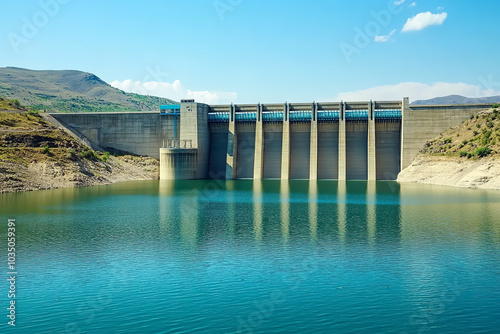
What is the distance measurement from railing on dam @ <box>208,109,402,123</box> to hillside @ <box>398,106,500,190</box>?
29.5ft

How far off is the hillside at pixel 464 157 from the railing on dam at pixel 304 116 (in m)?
9.00

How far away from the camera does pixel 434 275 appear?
85.9 ft

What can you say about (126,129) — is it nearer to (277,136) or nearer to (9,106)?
(9,106)

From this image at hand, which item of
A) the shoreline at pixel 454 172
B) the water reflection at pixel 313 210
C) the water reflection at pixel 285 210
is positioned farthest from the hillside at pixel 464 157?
the water reflection at pixel 285 210

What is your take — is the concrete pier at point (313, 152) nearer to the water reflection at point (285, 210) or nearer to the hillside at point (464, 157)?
the water reflection at point (285, 210)

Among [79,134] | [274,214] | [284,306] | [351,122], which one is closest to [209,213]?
[274,214]

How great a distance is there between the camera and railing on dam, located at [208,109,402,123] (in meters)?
88.6

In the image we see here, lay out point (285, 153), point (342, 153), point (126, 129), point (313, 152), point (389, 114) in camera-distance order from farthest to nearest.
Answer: point (126, 129)
point (285, 153)
point (313, 152)
point (342, 153)
point (389, 114)

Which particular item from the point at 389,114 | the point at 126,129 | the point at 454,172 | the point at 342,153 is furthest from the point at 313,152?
the point at 126,129

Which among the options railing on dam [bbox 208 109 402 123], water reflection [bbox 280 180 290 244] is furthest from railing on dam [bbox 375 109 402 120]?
water reflection [bbox 280 180 290 244]

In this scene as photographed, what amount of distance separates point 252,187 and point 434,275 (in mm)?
53794

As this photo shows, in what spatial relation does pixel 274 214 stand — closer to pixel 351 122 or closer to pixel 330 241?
pixel 330 241

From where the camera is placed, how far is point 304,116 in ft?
304

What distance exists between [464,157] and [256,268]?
58777 millimetres
